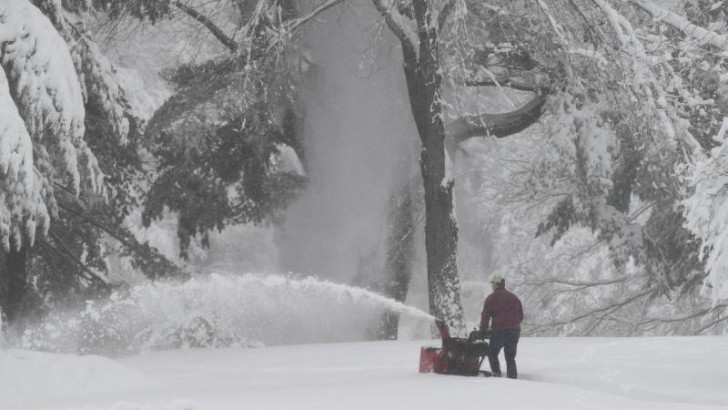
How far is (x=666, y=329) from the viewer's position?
89.2ft

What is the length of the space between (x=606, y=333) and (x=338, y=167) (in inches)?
406

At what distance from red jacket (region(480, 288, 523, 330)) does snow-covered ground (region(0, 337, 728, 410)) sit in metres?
0.75

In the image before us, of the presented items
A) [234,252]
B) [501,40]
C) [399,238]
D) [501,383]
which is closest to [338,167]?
[399,238]

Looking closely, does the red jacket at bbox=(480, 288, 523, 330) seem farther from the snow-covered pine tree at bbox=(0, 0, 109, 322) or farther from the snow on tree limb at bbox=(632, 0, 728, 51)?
the snow-covered pine tree at bbox=(0, 0, 109, 322)

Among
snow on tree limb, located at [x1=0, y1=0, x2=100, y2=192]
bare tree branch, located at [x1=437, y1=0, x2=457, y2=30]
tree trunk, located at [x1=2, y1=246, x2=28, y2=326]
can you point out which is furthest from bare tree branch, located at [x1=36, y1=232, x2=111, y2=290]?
bare tree branch, located at [x1=437, y1=0, x2=457, y2=30]

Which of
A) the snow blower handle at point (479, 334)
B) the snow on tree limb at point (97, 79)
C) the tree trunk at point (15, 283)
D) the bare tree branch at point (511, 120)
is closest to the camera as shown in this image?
the snow blower handle at point (479, 334)

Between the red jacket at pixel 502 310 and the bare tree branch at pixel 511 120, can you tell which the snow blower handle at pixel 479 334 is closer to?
the red jacket at pixel 502 310

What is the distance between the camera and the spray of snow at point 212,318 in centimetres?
1788

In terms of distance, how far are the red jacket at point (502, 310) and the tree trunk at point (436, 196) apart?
13.9 feet

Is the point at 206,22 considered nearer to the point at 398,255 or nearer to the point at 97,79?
the point at 97,79

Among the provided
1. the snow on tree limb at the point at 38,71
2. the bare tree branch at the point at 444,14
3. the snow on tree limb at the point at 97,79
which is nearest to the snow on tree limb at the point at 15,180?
the snow on tree limb at the point at 38,71

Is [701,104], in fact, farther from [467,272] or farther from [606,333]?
[467,272]

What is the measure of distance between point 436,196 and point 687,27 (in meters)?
4.44

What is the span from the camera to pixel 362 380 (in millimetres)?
12539
